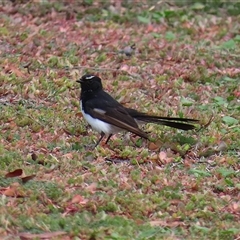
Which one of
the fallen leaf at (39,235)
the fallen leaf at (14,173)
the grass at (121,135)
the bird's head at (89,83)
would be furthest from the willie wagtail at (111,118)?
the fallen leaf at (39,235)

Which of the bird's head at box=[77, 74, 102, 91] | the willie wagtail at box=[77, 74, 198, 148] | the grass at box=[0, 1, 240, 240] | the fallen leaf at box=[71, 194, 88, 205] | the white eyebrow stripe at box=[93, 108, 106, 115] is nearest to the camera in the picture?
the grass at box=[0, 1, 240, 240]

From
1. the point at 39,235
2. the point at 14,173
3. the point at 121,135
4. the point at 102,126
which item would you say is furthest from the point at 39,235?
the point at 121,135

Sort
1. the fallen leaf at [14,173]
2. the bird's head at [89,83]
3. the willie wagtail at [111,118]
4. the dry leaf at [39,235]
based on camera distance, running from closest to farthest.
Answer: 1. the dry leaf at [39,235]
2. the fallen leaf at [14,173]
3. the willie wagtail at [111,118]
4. the bird's head at [89,83]

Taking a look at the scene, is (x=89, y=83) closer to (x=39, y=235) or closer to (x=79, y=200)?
(x=79, y=200)

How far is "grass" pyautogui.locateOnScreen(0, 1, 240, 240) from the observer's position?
6.97m

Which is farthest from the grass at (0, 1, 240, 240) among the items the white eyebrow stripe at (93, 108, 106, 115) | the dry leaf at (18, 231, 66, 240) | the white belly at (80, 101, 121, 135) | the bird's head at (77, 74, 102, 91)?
the bird's head at (77, 74, 102, 91)

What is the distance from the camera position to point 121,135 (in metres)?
9.47

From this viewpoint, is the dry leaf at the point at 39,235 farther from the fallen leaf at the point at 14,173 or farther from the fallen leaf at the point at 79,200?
the fallen leaf at the point at 14,173

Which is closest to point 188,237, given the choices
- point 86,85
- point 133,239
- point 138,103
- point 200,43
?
point 133,239

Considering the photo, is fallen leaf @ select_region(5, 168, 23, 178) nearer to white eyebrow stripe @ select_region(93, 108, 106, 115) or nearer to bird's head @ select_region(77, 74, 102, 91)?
white eyebrow stripe @ select_region(93, 108, 106, 115)

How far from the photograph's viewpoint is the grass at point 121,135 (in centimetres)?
697

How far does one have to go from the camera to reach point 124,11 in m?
13.8

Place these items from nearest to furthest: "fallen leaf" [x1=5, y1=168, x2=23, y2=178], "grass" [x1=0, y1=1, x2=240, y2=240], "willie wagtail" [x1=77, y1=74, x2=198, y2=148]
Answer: "grass" [x1=0, y1=1, x2=240, y2=240]
"fallen leaf" [x1=5, y1=168, x2=23, y2=178]
"willie wagtail" [x1=77, y1=74, x2=198, y2=148]

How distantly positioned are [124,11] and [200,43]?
1.69m
